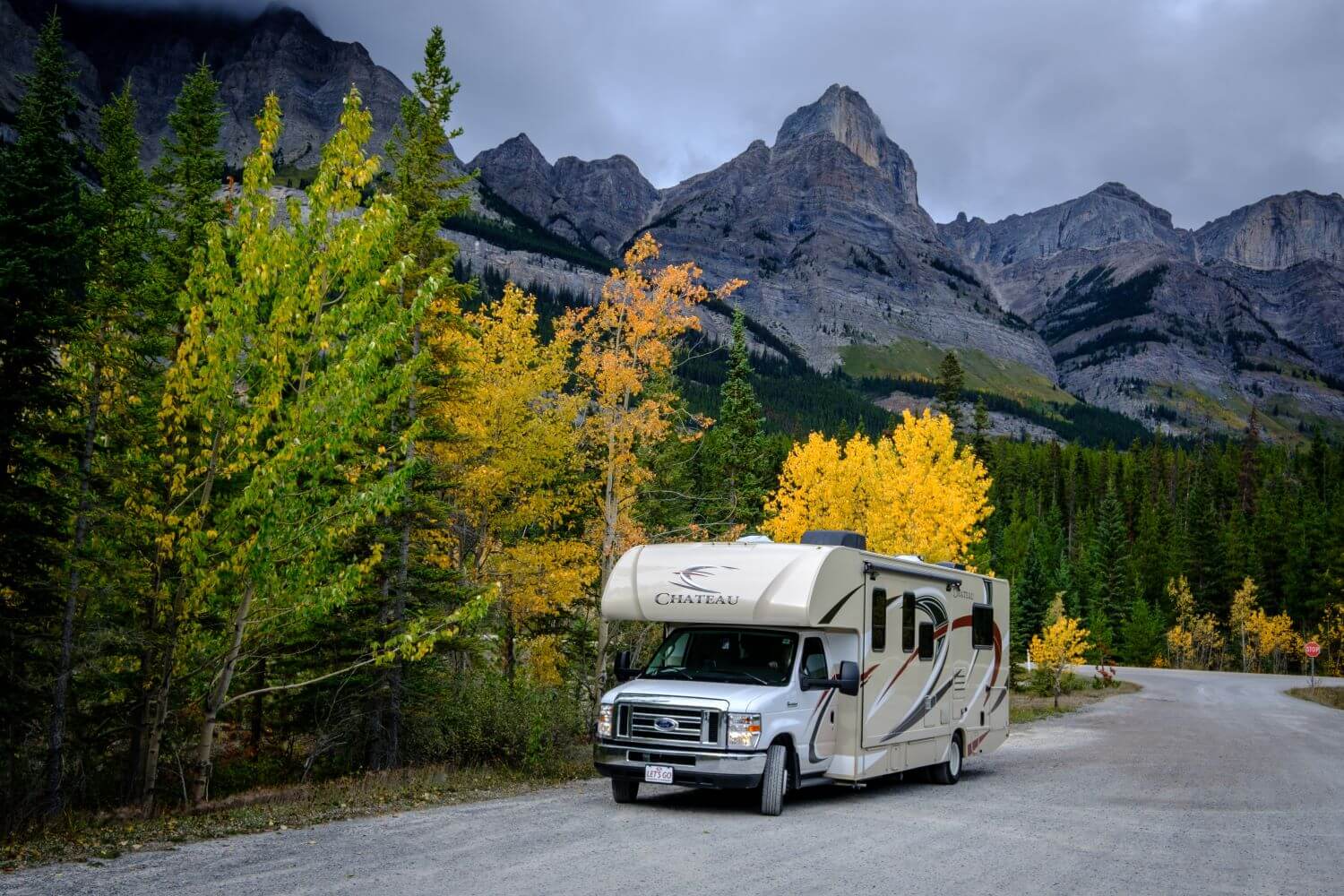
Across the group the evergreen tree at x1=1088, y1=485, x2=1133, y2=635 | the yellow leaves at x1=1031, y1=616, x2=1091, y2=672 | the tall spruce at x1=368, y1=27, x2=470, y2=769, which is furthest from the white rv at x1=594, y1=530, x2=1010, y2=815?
the evergreen tree at x1=1088, y1=485, x2=1133, y2=635

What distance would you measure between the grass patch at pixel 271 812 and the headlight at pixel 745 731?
11.7 feet

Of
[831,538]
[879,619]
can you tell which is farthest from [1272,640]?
[831,538]

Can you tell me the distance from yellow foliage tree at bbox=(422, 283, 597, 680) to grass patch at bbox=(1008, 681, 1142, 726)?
13362 millimetres

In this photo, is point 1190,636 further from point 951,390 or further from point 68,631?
point 68,631

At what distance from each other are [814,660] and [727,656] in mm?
1139

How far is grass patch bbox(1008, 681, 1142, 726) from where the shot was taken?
32.0 m

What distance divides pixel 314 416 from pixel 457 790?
5565mm

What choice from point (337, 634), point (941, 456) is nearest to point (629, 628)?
point (337, 634)

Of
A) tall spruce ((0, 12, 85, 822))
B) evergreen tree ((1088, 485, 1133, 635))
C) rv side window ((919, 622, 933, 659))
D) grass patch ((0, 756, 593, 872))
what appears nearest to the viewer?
→ grass patch ((0, 756, 593, 872))

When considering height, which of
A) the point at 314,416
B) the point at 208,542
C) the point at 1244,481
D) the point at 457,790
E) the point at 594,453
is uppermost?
the point at 1244,481

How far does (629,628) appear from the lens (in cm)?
2547

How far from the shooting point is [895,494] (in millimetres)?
28625

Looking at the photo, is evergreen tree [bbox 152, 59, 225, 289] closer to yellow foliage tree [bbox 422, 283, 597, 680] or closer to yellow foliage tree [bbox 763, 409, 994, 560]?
yellow foliage tree [bbox 422, 283, 597, 680]

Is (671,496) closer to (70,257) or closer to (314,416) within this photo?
(70,257)
